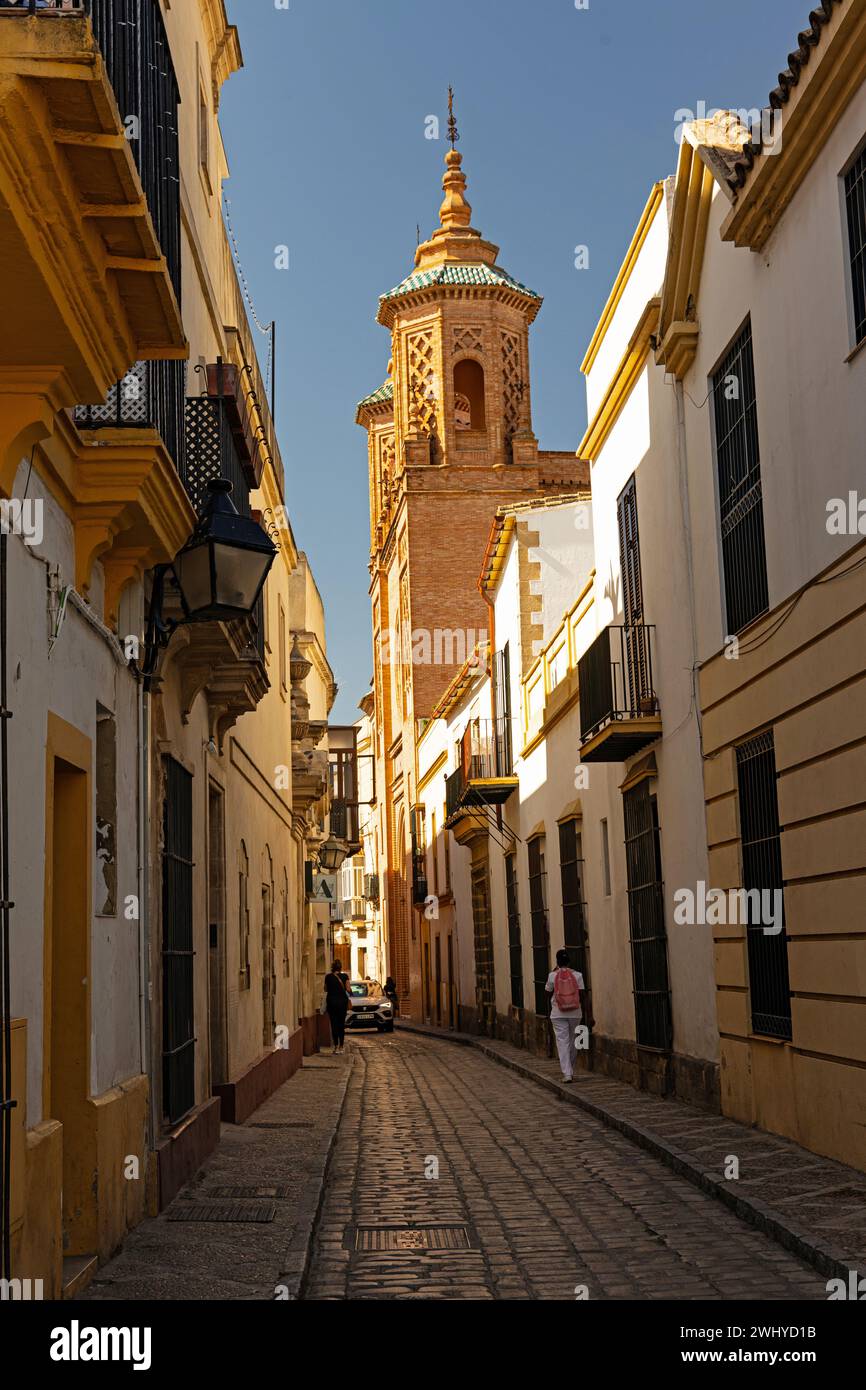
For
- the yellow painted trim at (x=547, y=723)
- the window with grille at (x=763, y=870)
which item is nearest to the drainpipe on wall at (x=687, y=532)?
the window with grille at (x=763, y=870)

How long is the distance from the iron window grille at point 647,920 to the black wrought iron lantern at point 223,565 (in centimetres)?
695

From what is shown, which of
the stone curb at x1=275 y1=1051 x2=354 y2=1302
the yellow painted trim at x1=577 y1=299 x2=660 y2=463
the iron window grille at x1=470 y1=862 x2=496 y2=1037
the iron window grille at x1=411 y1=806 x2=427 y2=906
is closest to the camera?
the stone curb at x1=275 y1=1051 x2=354 y2=1302

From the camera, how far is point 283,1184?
10.2 m

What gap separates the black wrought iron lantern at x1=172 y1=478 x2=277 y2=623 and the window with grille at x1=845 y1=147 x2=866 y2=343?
3522mm

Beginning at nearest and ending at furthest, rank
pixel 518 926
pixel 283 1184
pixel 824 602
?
pixel 824 602
pixel 283 1184
pixel 518 926

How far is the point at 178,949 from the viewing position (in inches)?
412

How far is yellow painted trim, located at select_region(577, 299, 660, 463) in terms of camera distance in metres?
14.3

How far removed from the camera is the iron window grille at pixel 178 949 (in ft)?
32.2

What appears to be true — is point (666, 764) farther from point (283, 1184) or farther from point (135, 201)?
point (135, 201)

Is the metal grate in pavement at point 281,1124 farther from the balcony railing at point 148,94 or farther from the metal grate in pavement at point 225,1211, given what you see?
the balcony railing at point 148,94

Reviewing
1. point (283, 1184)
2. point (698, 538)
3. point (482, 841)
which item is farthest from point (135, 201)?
point (482, 841)

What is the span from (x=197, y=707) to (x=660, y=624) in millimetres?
4552

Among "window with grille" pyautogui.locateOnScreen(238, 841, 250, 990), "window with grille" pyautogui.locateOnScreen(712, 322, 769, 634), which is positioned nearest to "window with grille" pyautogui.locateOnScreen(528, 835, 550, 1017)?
"window with grille" pyautogui.locateOnScreen(238, 841, 250, 990)

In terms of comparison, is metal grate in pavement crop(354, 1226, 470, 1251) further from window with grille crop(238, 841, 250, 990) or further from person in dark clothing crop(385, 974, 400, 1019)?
person in dark clothing crop(385, 974, 400, 1019)
